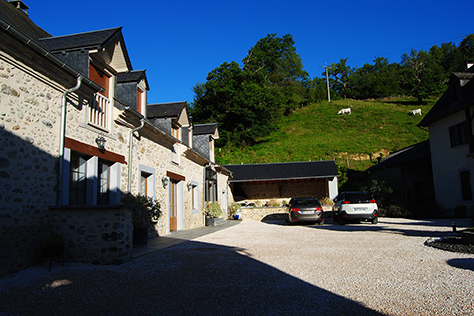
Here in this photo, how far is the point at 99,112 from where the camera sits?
816 centimetres

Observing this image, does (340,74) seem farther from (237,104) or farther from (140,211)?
(140,211)

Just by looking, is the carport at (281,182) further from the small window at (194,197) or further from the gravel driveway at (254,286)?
the gravel driveway at (254,286)

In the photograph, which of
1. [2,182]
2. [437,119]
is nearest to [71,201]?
[2,182]

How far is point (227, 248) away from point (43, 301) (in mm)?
4836

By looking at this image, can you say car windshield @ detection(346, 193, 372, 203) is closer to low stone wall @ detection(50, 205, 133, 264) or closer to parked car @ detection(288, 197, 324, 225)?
parked car @ detection(288, 197, 324, 225)

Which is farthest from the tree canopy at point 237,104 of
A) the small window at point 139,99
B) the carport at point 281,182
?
the small window at point 139,99

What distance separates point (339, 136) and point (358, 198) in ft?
101

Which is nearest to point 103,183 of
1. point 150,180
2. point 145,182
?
point 145,182

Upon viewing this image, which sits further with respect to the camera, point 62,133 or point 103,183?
point 103,183

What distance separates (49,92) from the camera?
20.6 feet

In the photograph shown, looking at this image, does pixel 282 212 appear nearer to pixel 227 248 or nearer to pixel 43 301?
pixel 227 248

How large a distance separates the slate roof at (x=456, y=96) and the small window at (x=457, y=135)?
818mm

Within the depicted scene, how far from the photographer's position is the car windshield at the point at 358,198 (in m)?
15.5

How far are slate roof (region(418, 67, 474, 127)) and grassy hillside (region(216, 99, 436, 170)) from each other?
13.6 metres
